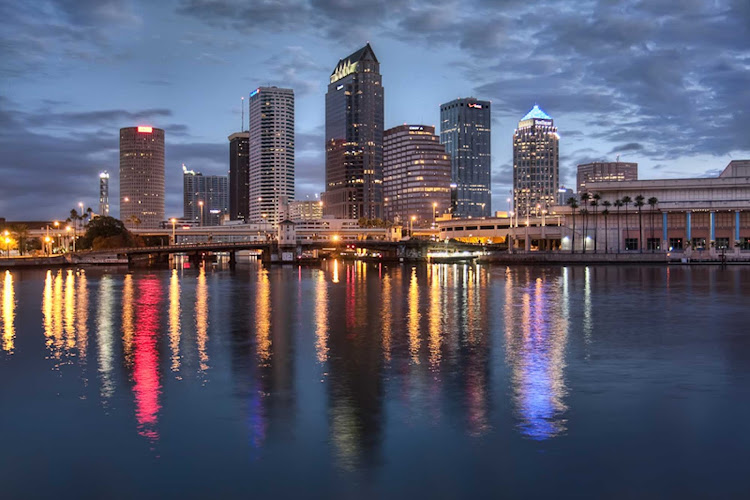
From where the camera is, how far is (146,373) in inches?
1040

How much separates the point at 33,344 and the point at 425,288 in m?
46.3

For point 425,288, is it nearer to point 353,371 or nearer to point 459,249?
point 353,371

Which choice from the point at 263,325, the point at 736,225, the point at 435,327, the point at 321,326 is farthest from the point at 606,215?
the point at 263,325

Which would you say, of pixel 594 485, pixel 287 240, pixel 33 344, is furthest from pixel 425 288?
pixel 287 240

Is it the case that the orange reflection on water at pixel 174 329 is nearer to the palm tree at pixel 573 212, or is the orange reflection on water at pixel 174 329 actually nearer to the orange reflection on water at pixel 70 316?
the orange reflection on water at pixel 70 316

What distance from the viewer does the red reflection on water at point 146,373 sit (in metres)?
19.7

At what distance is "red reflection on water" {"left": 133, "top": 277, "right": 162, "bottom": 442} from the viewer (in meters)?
19.7

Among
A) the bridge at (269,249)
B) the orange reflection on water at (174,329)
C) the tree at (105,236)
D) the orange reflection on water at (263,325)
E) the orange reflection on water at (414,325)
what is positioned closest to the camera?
the orange reflection on water at (174,329)

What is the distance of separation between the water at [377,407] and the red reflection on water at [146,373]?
113mm

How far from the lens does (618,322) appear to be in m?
41.8

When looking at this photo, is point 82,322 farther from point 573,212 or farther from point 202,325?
point 573,212

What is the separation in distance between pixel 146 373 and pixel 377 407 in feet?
35.1

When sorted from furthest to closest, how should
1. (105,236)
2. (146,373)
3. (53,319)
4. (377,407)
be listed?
1. (105,236)
2. (53,319)
3. (146,373)
4. (377,407)

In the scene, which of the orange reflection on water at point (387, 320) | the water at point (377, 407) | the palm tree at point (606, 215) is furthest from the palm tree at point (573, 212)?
the water at point (377, 407)
